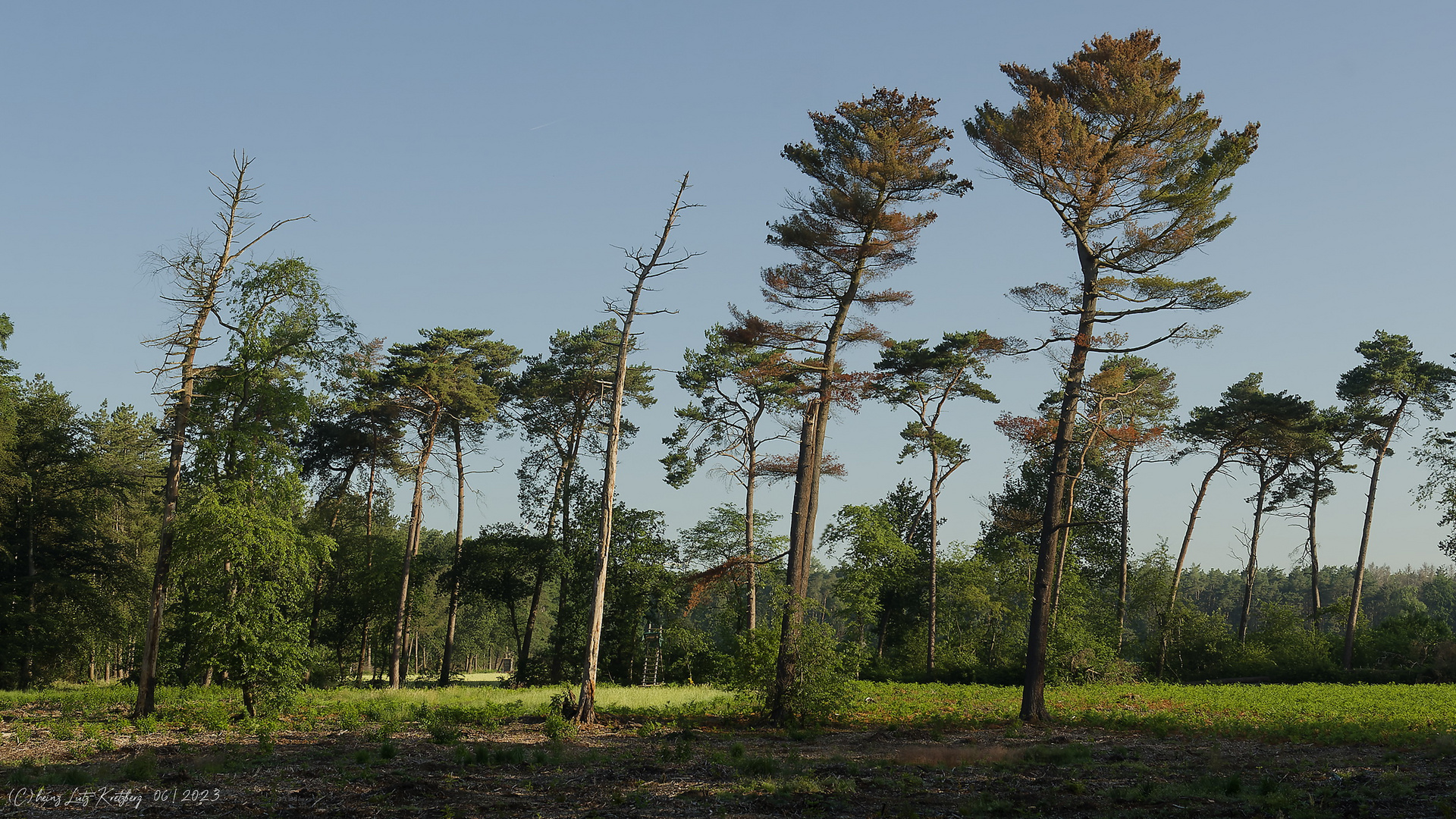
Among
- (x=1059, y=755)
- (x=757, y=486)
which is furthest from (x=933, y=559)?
(x=1059, y=755)

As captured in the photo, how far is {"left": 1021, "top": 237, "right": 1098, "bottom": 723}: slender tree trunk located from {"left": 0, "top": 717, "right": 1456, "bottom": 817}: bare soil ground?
301cm

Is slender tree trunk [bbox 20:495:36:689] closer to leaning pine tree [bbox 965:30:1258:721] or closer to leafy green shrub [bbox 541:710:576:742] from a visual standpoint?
leafy green shrub [bbox 541:710:576:742]

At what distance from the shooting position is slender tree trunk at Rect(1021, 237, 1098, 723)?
17812mm

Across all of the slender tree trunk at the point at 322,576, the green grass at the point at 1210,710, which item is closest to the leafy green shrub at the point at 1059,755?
the green grass at the point at 1210,710

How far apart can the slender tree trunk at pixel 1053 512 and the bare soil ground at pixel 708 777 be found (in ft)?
9.89

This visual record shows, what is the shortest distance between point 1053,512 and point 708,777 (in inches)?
411

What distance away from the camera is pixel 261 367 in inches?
708

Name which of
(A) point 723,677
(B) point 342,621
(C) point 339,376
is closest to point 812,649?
(A) point 723,677

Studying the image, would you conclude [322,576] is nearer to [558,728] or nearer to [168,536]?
[168,536]

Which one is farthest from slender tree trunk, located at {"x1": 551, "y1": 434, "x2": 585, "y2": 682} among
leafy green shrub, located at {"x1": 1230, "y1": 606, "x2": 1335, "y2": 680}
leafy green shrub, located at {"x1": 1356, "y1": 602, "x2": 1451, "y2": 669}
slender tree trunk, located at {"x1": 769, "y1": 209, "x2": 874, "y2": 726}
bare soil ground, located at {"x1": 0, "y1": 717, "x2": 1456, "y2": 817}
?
leafy green shrub, located at {"x1": 1356, "y1": 602, "x2": 1451, "y2": 669}

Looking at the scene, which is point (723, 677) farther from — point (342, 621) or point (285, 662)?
point (342, 621)

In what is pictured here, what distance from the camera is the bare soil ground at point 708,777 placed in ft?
27.8

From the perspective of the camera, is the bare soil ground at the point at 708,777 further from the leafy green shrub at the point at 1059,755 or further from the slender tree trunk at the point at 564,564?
the slender tree trunk at the point at 564,564

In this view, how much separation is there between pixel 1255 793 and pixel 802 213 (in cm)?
1453
